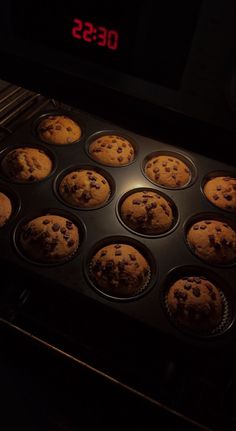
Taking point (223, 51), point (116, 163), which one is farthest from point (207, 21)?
point (116, 163)

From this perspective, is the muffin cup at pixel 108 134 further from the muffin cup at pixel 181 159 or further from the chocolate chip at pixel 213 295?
the chocolate chip at pixel 213 295

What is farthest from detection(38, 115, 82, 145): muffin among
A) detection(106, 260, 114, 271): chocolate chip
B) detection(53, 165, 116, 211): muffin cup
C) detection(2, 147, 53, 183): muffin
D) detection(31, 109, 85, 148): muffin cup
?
detection(106, 260, 114, 271): chocolate chip

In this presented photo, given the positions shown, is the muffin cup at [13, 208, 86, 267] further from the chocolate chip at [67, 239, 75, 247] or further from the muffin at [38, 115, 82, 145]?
the muffin at [38, 115, 82, 145]

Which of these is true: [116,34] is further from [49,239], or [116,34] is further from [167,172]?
[167,172]

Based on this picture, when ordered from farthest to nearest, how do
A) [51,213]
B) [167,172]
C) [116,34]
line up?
1. [167,172]
2. [51,213]
3. [116,34]

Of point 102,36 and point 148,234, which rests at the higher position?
point 102,36

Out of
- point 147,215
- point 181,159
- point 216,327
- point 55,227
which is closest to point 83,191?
point 55,227
